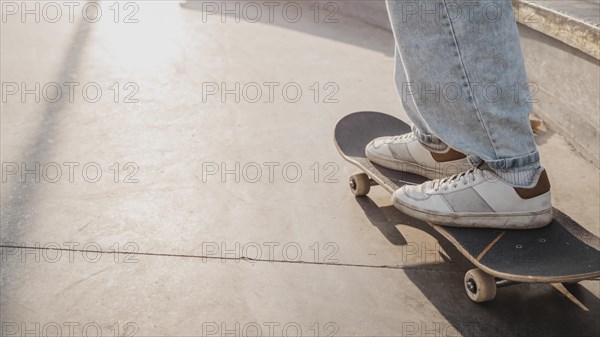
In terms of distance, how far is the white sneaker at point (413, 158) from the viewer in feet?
8.36

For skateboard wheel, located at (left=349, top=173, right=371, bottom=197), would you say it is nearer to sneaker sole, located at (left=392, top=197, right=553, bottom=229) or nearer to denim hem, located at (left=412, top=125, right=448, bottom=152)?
denim hem, located at (left=412, top=125, right=448, bottom=152)

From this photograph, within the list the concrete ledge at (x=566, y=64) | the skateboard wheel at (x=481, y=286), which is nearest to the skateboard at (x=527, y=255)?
the skateboard wheel at (x=481, y=286)

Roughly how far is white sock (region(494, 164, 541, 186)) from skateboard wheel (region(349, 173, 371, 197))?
0.64m

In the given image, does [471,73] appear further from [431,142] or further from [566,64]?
[566,64]

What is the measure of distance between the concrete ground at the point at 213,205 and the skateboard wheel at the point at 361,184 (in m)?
0.05

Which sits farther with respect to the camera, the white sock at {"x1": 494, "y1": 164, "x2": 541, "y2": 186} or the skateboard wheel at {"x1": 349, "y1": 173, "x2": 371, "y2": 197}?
the skateboard wheel at {"x1": 349, "y1": 173, "x2": 371, "y2": 197}

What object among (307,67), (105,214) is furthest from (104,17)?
(105,214)

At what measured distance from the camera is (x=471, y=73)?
7.18 ft

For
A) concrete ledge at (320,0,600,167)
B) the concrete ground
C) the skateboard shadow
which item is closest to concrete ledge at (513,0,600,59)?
concrete ledge at (320,0,600,167)

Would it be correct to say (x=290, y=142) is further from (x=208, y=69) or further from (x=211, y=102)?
(x=208, y=69)

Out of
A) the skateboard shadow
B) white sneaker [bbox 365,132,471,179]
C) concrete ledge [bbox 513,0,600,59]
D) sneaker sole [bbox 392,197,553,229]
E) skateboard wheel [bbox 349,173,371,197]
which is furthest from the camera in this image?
concrete ledge [bbox 513,0,600,59]

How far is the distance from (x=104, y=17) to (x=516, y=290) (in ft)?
10.3

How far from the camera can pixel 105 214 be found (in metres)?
2.63

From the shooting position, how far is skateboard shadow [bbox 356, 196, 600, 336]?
2146 millimetres
